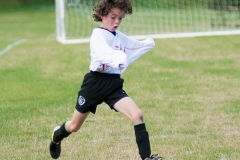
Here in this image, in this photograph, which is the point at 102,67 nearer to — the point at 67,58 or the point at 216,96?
the point at 216,96

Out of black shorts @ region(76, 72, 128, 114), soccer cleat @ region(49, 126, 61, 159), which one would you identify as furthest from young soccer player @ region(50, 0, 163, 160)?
soccer cleat @ region(49, 126, 61, 159)

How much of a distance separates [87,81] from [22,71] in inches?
283

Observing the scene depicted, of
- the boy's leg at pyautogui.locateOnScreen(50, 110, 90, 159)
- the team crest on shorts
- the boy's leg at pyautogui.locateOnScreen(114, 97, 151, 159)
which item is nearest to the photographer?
the boy's leg at pyautogui.locateOnScreen(114, 97, 151, 159)

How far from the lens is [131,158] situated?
20.6 ft

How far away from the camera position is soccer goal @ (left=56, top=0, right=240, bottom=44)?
60.4 feet

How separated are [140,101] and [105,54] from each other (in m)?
4.22

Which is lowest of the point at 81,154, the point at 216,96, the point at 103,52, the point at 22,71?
the point at 22,71

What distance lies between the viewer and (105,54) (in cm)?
543

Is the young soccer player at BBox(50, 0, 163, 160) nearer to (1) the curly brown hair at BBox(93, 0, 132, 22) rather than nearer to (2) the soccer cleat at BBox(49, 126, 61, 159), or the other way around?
(1) the curly brown hair at BBox(93, 0, 132, 22)

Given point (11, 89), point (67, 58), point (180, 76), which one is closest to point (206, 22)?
point (67, 58)

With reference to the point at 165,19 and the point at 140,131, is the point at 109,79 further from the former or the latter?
the point at 165,19

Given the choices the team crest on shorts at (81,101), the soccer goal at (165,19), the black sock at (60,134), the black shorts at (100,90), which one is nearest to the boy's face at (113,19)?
the black shorts at (100,90)

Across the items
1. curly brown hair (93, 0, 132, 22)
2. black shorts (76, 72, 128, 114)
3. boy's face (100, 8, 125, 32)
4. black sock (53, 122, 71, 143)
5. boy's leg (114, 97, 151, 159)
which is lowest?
black sock (53, 122, 71, 143)

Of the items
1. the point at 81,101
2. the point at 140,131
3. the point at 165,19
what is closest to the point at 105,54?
the point at 81,101
